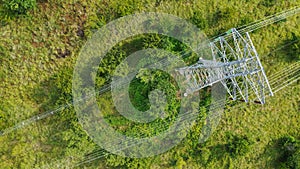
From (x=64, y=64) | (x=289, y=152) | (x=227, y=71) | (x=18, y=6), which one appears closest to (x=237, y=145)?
(x=289, y=152)

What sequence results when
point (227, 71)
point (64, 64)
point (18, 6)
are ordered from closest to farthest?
1. point (227, 71)
2. point (18, 6)
3. point (64, 64)

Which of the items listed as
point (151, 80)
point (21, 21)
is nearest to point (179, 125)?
point (151, 80)

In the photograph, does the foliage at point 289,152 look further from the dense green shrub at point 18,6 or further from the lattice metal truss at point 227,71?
the dense green shrub at point 18,6

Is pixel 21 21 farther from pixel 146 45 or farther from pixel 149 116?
pixel 149 116

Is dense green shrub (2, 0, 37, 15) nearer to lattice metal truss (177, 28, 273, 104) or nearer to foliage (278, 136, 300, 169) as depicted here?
lattice metal truss (177, 28, 273, 104)

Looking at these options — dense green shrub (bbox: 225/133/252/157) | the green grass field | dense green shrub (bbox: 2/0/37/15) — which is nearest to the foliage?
the green grass field

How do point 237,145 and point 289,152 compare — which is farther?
point 289,152

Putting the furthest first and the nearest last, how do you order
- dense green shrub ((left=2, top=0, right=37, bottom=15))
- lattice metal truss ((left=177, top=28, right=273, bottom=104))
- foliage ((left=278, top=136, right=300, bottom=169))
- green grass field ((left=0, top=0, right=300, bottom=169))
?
foliage ((left=278, top=136, right=300, bottom=169))
green grass field ((left=0, top=0, right=300, bottom=169))
dense green shrub ((left=2, top=0, right=37, bottom=15))
lattice metal truss ((left=177, top=28, right=273, bottom=104))

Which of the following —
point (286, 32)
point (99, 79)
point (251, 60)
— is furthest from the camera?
point (286, 32)

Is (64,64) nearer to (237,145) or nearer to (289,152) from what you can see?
(237,145)
